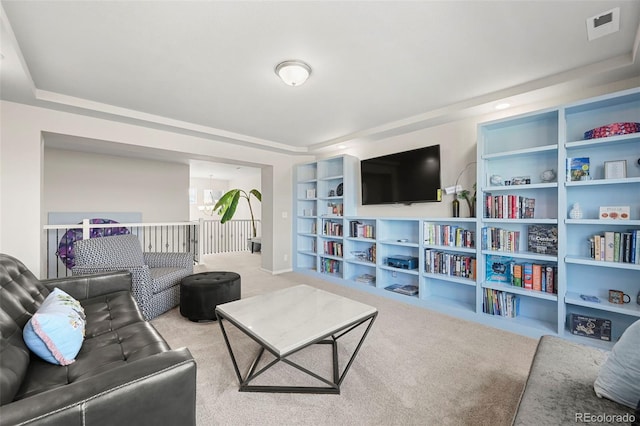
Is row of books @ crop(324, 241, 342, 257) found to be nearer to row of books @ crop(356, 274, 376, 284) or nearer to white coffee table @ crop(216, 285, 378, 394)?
row of books @ crop(356, 274, 376, 284)

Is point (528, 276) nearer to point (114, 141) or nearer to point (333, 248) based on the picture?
point (333, 248)

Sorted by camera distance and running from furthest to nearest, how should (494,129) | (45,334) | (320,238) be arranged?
(320,238)
(494,129)
(45,334)

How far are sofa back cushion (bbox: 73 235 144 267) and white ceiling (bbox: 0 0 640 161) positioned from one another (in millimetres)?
1475

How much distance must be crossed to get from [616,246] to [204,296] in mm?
3811

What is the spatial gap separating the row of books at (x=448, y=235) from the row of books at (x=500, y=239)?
19 centimetres

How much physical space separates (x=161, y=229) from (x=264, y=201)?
8.72 ft

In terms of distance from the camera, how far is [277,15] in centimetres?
171

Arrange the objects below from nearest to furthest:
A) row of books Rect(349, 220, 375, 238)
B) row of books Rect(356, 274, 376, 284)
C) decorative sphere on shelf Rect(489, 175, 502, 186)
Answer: decorative sphere on shelf Rect(489, 175, 502, 186) < row of books Rect(356, 274, 376, 284) < row of books Rect(349, 220, 375, 238)

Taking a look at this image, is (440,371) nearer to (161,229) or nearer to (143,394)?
(143,394)

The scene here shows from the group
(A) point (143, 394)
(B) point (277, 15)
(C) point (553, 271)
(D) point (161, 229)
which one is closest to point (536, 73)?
(C) point (553, 271)

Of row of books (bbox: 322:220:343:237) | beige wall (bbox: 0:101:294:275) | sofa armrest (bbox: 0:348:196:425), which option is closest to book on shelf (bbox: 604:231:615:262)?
row of books (bbox: 322:220:343:237)

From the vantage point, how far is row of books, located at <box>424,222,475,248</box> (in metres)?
3.14

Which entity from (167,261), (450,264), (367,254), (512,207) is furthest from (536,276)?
(167,261)

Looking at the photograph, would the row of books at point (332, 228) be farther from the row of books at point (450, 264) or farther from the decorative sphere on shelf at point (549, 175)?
the decorative sphere on shelf at point (549, 175)
